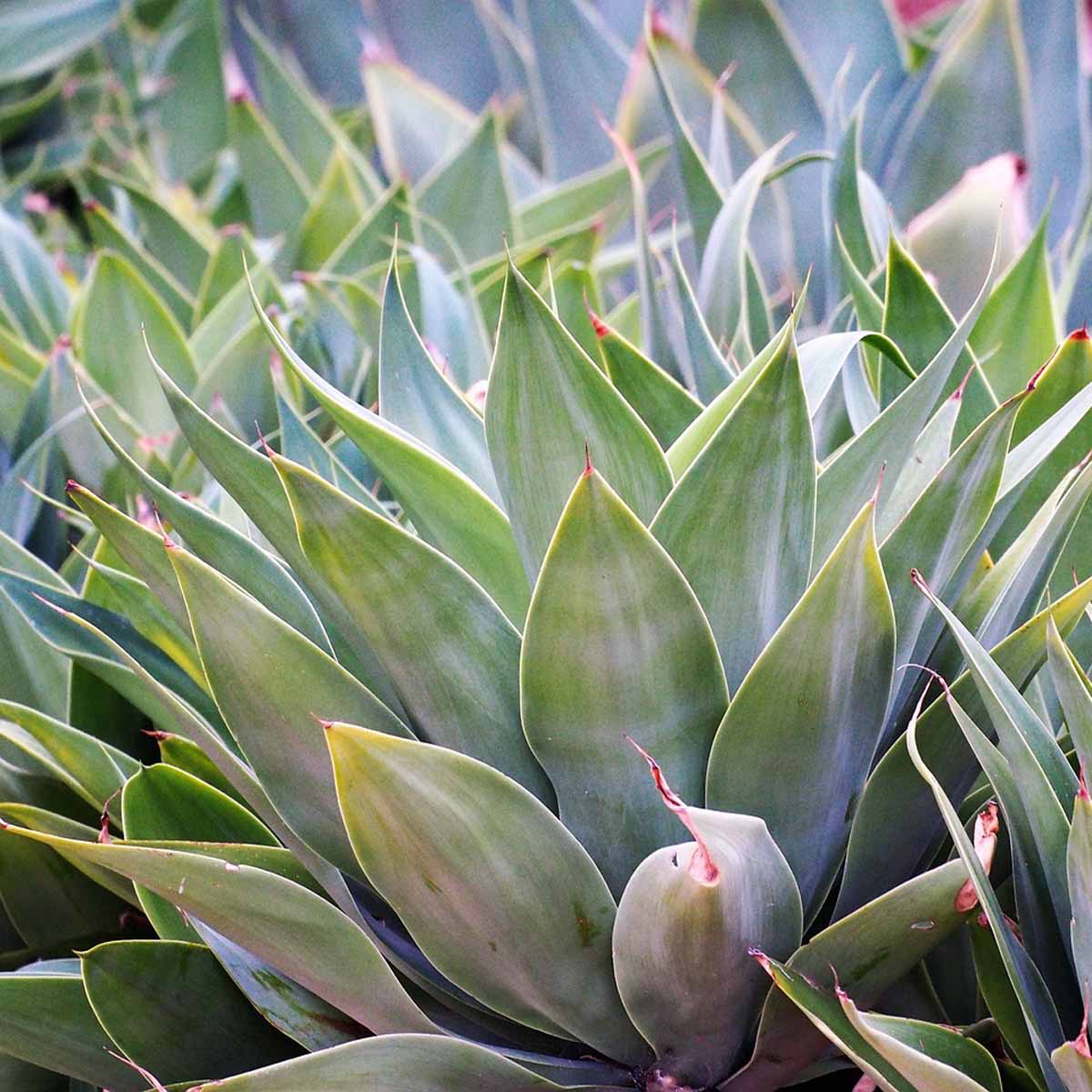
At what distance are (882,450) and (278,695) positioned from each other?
304 mm

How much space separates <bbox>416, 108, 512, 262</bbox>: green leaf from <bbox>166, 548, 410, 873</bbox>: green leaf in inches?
34.7

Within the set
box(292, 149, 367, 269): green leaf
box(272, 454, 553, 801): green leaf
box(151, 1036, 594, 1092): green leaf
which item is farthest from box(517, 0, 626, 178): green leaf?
box(151, 1036, 594, 1092): green leaf

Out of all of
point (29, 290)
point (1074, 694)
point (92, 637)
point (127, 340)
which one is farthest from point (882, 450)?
point (29, 290)

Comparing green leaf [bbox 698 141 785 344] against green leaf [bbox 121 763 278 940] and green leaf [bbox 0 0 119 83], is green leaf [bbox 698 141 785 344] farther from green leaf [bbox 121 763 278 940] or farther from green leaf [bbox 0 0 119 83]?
green leaf [bbox 0 0 119 83]

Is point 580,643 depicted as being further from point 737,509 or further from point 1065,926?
point 1065,926

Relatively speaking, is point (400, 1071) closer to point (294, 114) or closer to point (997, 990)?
point (997, 990)

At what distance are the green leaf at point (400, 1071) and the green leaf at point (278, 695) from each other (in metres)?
0.10

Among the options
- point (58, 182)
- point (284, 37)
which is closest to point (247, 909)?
point (58, 182)

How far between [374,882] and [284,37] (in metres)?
1.77

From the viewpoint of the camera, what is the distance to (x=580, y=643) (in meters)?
0.59

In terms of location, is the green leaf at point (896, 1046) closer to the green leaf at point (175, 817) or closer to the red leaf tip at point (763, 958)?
the red leaf tip at point (763, 958)

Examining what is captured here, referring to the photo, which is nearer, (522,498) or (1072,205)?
(522,498)

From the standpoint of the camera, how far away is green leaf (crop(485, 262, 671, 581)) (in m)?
0.64

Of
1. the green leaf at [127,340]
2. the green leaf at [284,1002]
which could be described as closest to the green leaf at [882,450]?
the green leaf at [284,1002]
